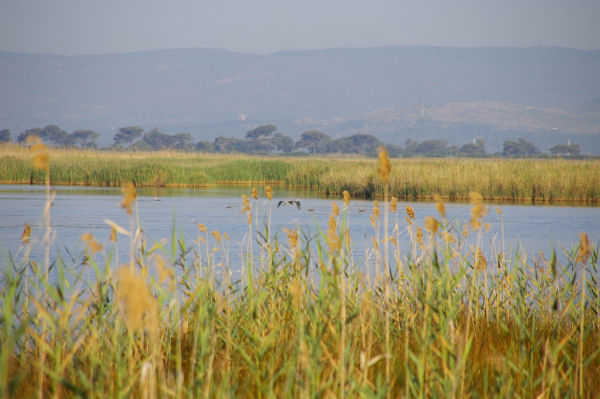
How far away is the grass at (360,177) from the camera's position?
22.5 m

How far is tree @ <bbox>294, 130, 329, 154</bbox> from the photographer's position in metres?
126

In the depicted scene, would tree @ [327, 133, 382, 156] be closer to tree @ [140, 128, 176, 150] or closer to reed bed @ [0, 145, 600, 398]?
tree @ [140, 128, 176, 150]

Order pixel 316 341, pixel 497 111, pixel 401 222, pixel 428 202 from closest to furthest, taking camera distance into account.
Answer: pixel 316 341, pixel 401 222, pixel 428 202, pixel 497 111

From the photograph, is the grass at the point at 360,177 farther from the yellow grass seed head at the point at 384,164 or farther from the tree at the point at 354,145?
the tree at the point at 354,145

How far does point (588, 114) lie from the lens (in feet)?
604

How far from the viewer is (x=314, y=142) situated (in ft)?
416

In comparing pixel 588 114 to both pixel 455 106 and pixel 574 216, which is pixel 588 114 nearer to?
pixel 455 106

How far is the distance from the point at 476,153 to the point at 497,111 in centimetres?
7711

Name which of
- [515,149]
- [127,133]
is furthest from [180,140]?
[515,149]

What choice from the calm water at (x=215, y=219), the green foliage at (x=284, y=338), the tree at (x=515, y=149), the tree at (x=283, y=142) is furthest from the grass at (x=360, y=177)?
the tree at (x=515, y=149)

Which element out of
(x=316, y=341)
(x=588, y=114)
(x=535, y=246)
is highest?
(x=588, y=114)

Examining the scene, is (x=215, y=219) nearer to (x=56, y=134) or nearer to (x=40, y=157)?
(x=40, y=157)

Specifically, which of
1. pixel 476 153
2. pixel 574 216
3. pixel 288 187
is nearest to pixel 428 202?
pixel 574 216

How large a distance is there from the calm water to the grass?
1933 mm
